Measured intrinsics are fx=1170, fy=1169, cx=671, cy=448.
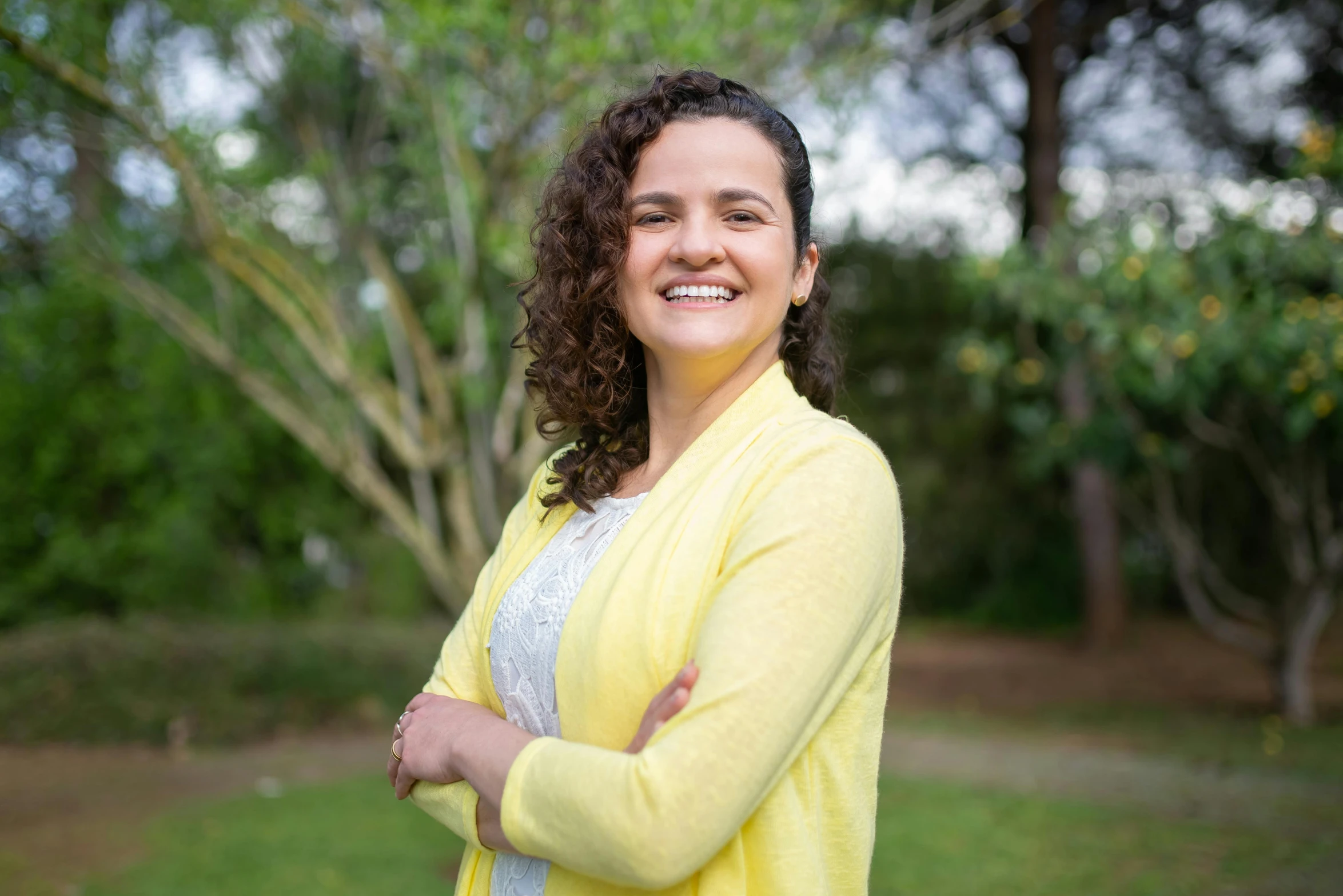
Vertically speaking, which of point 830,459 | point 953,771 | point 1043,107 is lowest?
point 953,771

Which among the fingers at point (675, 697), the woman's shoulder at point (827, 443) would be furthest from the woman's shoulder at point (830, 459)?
the fingers at point (675, 697)

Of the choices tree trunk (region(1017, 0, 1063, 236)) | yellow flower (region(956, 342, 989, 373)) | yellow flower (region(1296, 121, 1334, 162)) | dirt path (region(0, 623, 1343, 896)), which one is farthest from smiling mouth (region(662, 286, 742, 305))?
tree trunk (region(1017, 0, 1063, 236))

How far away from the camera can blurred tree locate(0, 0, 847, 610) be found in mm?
4770

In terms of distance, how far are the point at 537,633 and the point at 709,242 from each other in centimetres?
54

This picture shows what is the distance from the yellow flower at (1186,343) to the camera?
6.56 m

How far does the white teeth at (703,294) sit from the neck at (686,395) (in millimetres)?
79

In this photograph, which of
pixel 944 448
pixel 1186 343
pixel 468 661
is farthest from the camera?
pixel 944 448

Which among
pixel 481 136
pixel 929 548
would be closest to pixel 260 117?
pixel 481 136

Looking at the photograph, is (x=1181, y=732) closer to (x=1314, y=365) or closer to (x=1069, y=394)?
(x=1314, y=365)

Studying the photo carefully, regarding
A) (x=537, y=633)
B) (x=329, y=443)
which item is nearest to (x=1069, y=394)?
(x=329, y=443)

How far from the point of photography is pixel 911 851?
17.3 feet

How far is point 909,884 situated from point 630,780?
13.3 ft

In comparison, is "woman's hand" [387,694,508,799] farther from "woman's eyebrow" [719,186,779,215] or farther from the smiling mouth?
"woman's eyebrow" [719,186,779,215]

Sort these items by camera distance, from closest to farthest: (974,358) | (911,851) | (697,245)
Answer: (697,245) < (911,851) < (974,358)
